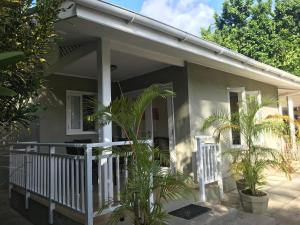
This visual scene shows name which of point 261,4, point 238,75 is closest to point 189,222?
point 238,75

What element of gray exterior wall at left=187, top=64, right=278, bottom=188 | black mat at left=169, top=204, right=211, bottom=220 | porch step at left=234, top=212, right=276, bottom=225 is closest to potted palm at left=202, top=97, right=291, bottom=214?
porch step at left=234, top=212, right=276, bottom=225

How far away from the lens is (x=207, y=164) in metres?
5.34

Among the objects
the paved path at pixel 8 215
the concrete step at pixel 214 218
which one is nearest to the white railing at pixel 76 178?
the paved path at pixel 8 215

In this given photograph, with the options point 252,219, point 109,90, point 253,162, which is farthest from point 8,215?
point 253,162

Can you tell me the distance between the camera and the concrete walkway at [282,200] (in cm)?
431

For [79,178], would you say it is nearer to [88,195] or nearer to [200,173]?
[88,195]

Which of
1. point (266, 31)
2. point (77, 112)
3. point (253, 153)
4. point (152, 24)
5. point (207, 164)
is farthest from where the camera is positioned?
point (266, 31)

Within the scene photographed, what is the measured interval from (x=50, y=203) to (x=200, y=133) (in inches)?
142

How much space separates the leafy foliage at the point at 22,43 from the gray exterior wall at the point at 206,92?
13.2 ft

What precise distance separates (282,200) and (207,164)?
1.61 metres

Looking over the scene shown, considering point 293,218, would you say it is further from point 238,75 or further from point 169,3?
point 169,3

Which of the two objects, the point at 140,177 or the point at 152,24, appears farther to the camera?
the point at 152,24

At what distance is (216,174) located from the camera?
5.49m

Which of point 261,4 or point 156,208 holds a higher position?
point 261,4
